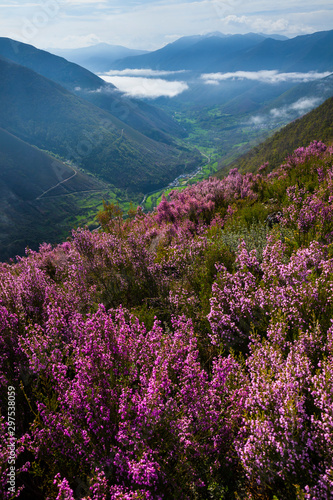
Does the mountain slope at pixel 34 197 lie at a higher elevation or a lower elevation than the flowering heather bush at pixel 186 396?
higher

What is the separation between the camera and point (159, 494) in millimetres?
2756

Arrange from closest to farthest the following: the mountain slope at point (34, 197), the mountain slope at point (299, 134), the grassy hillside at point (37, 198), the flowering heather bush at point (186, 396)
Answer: the flowering heather bush at point (186, 396) → the mountain slope at point (299, 134) → the mountain slope at point (34, 197) → the grassy hillside at point (37, 198)

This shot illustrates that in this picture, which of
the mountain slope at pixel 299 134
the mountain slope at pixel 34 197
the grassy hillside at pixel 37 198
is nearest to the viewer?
the mountain slope at pixel 299 134

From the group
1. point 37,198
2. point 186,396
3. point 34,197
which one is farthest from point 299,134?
point 34,197

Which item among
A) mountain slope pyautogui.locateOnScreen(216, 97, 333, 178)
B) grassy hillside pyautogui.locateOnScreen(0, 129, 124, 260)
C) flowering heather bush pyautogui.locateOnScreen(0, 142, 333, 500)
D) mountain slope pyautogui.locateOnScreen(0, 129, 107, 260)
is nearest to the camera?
flowering heather bush pyautogui.locateOnScreen(0, 142, 333, 500)

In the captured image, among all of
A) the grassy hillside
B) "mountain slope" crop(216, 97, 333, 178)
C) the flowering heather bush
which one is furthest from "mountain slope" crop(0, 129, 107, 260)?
the flowering heather bush

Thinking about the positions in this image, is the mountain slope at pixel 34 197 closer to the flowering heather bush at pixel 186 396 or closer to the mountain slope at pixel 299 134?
the mountain slope at pixel 299 134

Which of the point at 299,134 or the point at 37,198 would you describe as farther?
the point at 37,198

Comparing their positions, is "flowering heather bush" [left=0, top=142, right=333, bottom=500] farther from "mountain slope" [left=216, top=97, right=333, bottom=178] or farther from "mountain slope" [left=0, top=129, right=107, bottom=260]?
"mountain slope" [left=0, top=129, right=107, bottom=260]

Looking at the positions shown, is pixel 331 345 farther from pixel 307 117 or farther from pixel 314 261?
pixel 307 117

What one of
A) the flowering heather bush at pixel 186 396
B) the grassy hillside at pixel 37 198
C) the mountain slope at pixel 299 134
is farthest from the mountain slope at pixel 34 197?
the flowering heather bush at pixel 186 396

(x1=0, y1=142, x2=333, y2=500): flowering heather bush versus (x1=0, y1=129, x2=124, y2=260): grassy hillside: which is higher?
(x1=0, y1=129, x2=124, y2=260): grassy hillside

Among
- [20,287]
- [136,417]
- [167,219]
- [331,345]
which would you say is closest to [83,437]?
[136,417]

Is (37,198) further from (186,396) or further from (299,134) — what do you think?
(186,396)
